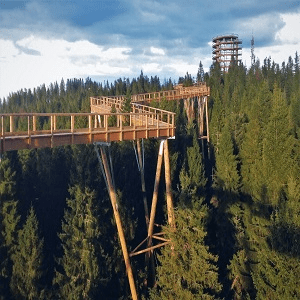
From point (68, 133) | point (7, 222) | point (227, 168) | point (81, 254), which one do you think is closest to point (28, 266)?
point (81, 254)

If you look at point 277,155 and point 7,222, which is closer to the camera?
point 7,222

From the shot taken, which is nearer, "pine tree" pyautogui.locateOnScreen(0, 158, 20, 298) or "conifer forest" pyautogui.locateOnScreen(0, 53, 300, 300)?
"conifer forest" pyautogui.locateOnScreen(0, 53, 300, 300)

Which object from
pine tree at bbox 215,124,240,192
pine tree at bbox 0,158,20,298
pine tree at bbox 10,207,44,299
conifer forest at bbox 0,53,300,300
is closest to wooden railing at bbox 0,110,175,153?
conifer forest at bbox 0,53,300,300

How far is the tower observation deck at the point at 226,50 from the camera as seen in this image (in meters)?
76.4

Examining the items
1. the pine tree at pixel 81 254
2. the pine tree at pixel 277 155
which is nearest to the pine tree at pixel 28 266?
the pine tree at pixel 81 254

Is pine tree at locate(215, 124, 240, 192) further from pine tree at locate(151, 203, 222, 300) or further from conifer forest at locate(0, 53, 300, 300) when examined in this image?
pine tree at locate(151, 203, 222, 300)

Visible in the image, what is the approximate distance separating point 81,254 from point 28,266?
9.87 ft

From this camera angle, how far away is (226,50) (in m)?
78.8

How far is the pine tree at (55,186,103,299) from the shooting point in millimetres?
18756

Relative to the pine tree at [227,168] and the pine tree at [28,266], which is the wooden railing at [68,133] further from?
the pine tree at [227,168]

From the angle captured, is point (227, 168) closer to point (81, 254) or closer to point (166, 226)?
point (166, 226)

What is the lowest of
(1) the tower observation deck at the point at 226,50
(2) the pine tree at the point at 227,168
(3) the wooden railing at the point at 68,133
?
(2) the pine tree at the point at 227,168

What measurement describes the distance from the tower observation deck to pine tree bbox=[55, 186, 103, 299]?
64857 mm

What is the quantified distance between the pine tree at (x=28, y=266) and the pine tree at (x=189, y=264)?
7.44 metres
